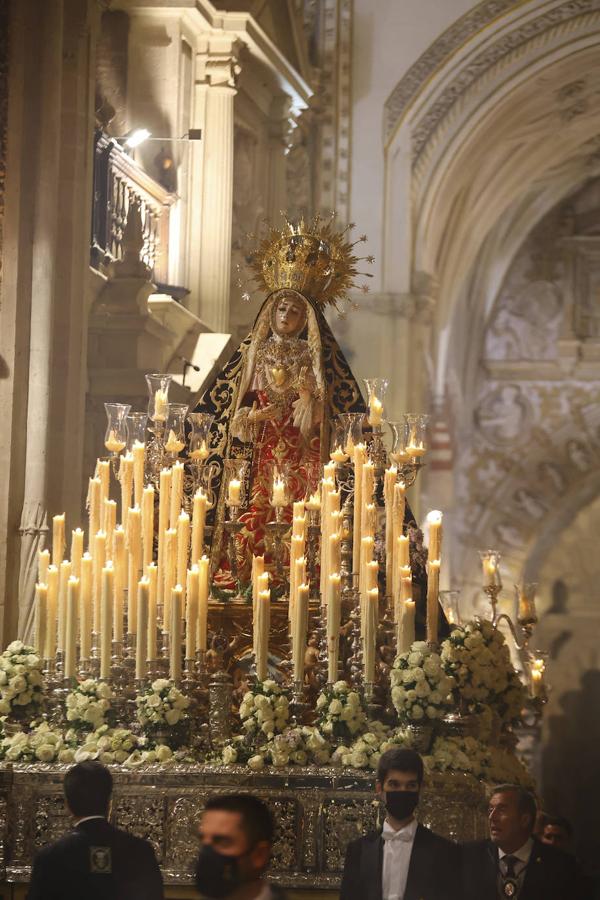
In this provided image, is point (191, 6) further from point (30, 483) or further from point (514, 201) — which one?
point (514, 201)

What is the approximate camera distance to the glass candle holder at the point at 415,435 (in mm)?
8469

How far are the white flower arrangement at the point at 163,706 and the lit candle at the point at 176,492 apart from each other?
2.88ft

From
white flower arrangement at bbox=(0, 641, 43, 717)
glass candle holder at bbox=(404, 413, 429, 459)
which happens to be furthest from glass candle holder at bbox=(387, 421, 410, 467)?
white flower arrangement at bbox=(0, 641, 43, 717)

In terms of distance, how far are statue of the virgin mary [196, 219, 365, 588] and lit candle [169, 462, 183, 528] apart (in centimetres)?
77

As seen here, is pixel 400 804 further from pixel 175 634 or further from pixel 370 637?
pixel 175 634

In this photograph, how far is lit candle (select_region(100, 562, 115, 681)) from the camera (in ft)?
27.2

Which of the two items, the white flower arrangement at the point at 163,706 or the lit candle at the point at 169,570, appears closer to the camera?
the white flower arrangement at the point at 163,706

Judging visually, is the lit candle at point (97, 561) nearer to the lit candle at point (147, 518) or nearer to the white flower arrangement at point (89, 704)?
the lit candle at point (147, 518)

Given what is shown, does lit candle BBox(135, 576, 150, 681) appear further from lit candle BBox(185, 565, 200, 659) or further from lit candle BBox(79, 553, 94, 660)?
lit candle BBox(79, 553, 94, 660)

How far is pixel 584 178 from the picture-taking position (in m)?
22.9

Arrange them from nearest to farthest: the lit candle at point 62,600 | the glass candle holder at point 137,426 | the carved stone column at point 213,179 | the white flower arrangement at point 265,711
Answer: the white flower arrangement at point 265,711 < the lit candle at point 62,600 < the glass candle holder at point 137,426 < the carved stone column at point 213,179

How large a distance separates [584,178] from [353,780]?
16055 millimetres

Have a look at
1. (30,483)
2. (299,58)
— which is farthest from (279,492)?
(299,58)

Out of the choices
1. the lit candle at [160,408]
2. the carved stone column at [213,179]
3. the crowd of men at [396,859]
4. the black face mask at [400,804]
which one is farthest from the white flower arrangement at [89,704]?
the carved stone column at [213,179]
